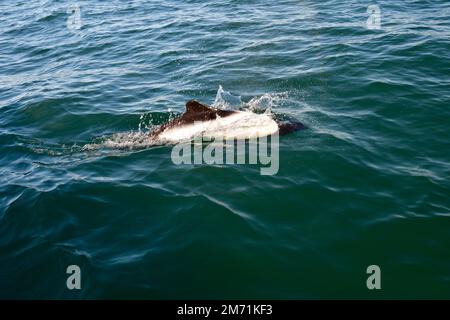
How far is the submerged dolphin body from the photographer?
11.8m

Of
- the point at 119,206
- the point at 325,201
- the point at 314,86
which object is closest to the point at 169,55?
the point at 314,86

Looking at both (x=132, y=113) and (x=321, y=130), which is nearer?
(x=321, y=130)

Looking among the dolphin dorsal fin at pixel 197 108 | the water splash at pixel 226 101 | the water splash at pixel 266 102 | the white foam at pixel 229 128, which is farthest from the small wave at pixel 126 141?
the water splash at pixel 266 102

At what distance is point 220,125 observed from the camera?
11.9 meters

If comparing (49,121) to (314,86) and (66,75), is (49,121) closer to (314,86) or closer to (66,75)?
(66,75)

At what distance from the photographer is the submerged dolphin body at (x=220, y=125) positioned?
11.8 metres

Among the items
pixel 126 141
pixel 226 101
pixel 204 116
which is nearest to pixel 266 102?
pixel 226 101

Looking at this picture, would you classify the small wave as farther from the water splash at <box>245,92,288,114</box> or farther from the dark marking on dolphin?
the water splash at <box>245,92,288,114</box>

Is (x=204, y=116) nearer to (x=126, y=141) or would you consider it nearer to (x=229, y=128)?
(x=229, y=128)

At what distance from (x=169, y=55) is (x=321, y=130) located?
8.93 metres

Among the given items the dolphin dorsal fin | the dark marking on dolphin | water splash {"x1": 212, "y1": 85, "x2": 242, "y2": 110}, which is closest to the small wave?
the dark marking on dolphin

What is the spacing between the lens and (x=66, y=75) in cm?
1791

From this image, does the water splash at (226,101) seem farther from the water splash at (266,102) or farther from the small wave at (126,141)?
the small wave at (126,141)

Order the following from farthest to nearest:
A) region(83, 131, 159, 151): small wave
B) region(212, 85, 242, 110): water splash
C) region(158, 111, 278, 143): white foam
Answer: region(212, 85, 242, 110): water splash
region(83, 131, 159, 151): small wave
region(158, 111, 278, 143): white foam
